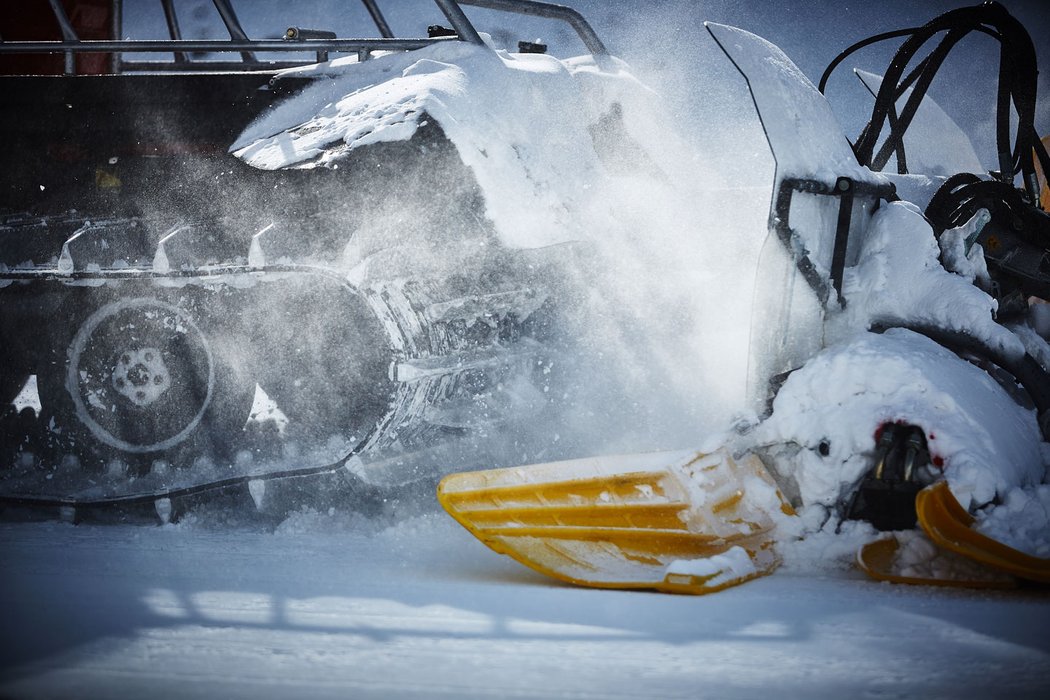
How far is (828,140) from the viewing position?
2686mm

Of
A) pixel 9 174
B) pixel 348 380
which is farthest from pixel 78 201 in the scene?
pixel 348 380

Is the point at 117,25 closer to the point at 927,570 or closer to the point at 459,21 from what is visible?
the point at 459,21

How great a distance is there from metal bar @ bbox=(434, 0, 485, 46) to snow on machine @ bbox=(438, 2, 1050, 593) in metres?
0.92

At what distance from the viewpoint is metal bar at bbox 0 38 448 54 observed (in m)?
2.85

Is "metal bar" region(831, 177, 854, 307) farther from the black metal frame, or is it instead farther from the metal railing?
the metal railing

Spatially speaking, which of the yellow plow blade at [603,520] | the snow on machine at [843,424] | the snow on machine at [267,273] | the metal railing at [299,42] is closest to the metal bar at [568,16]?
the metal railing at [299,42]

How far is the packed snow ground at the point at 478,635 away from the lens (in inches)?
46.8

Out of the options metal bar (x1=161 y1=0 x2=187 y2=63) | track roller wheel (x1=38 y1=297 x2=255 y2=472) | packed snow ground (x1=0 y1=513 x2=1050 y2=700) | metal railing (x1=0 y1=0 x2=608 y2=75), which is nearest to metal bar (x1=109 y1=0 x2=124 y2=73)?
metal bar (x1=161 y1=0 x2=187 y2=63)

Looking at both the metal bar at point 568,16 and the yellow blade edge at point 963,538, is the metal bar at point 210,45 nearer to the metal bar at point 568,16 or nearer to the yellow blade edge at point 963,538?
the metal bar at point 568,16

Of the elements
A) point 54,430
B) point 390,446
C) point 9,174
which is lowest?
point 390,446

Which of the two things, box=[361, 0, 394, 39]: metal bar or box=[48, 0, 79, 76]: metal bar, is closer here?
box=[48, 0, 79, 76]: metal bar

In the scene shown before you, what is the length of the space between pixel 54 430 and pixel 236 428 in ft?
2.78

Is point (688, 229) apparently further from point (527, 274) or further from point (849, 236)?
point (527, 274)

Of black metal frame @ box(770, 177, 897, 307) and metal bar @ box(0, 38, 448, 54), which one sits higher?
metal bar @ box(0, 38, 448, 54)
